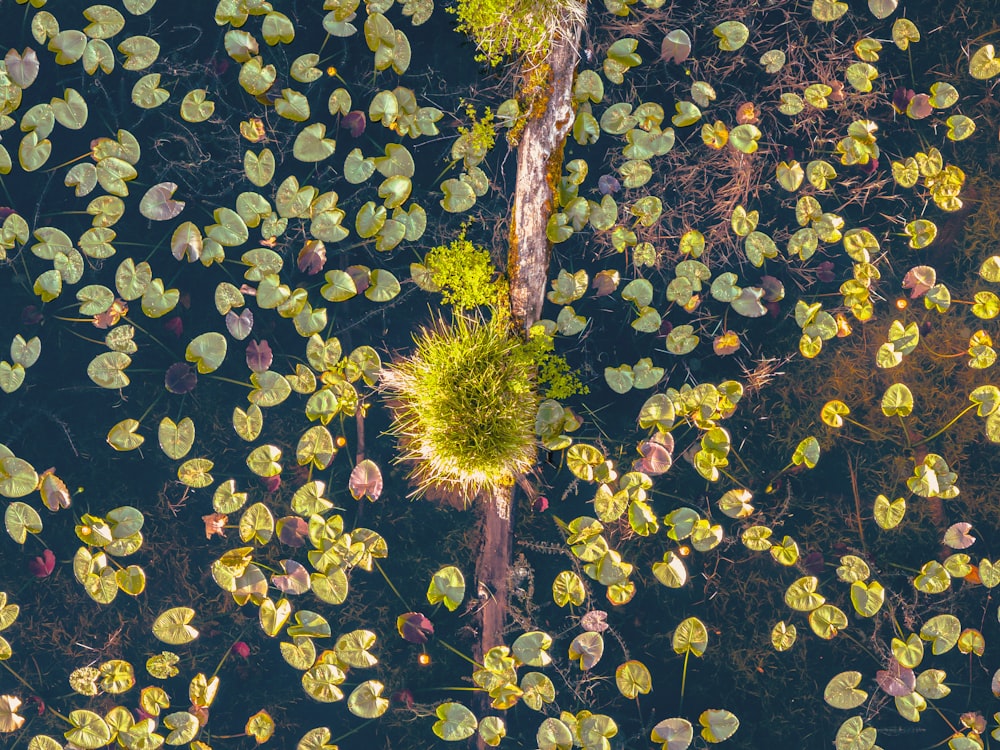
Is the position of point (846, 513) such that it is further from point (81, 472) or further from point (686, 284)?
point (81, 472)

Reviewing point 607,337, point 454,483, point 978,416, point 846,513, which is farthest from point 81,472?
point 978,416

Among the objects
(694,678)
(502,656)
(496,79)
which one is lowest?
(694,678)

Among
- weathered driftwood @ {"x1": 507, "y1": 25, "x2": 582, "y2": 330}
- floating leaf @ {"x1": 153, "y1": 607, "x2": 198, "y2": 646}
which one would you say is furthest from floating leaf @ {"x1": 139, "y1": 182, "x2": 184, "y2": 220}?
floating leaf @ {"x1": 153, "y1": 607, "x2": 198, "y2": 646}

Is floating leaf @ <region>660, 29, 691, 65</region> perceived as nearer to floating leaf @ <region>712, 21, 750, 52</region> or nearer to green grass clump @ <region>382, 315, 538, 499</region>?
floating leaf @ <region>712, 21, 750, 52</region>

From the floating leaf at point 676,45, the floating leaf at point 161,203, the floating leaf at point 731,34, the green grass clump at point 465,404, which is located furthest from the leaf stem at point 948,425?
the floating leaf at point 161,203

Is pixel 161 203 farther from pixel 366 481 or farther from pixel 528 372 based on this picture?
pixel 528 372

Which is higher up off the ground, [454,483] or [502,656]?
[454,483]

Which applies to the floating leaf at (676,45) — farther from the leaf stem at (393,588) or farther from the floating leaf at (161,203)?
the leaf stem at (393,588)

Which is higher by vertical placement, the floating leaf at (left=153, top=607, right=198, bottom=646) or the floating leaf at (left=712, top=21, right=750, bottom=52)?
the floating leaf at (left=712, top=21, right=750, bottom=52)

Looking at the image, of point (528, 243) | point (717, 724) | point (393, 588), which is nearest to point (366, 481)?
point (393, 588)
